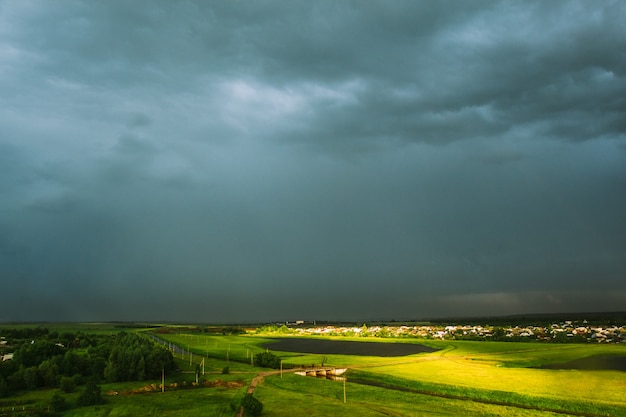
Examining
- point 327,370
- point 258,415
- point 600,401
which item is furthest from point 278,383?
point 600,401

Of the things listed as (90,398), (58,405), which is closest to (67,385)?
(58,405)

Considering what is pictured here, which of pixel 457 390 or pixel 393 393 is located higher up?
pixel 457 390

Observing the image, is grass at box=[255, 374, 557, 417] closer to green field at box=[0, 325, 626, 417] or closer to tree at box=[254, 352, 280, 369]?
green field at box=[0, 325, 626, 417]

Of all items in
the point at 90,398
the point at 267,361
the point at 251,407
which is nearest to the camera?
the point at 251,407

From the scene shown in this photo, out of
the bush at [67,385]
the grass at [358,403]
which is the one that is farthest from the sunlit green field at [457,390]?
the bush at [67,385]

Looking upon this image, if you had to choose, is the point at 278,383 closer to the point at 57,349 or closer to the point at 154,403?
the point at 154,403

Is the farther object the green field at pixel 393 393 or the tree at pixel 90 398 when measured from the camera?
the tree at pixel 90 398

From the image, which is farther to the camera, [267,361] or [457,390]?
[267,361]

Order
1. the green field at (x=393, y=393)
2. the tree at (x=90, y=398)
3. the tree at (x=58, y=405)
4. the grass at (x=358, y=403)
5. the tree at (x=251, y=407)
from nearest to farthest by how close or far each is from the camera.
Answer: the tree at (x=251, y=407)
the grass at (x=358, y=403)
the green field at (x=393, y=393)
the tree at (x=58, y=405)
the tree at (x=90, y=398)

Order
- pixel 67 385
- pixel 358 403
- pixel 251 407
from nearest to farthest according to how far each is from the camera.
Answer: pixel 251 407, pixel 358 403, pixel 67 385

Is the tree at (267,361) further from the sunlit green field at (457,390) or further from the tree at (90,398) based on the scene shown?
the tree at (90,398)

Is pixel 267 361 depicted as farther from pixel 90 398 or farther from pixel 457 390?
pixel 457 390

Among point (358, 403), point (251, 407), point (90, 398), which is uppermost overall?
point (251, 407)

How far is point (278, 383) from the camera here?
81.8m
